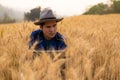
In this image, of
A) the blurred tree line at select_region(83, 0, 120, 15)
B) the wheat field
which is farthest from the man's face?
the blurred tree line at select_region(83, 0, 120, 15)

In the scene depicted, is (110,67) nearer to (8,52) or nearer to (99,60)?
(99,60)

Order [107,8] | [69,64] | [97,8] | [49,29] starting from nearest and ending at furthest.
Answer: [69,64]
[49,29]
[107,8]
[97,8]

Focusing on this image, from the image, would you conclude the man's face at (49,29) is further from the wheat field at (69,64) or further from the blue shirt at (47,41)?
the wheat field at (69,64)

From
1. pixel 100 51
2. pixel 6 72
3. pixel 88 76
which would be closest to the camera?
pixel 88 76

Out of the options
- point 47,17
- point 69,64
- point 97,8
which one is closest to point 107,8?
point 97,8

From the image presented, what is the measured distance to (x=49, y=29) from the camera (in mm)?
2840

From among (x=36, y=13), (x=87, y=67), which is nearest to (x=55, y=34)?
(x=87, y=67)

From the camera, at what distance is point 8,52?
2051 millimetres

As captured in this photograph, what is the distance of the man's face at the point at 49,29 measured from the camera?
2.81 meters

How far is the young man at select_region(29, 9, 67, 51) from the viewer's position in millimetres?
2797

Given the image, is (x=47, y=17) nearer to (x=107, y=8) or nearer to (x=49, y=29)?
(x=49, y=29)

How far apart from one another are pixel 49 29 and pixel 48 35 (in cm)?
5

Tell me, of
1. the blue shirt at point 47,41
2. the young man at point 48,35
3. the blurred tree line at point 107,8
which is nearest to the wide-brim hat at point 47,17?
the young man at point 48,35

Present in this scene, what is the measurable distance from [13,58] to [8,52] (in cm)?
10
